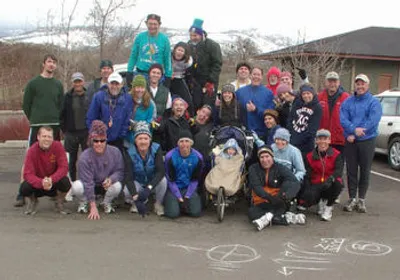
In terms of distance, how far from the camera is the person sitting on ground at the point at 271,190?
19.6 ft

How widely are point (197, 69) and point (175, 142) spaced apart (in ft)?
6.30

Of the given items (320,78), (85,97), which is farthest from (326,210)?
(320,78)

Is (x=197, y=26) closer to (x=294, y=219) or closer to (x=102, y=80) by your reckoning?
(x=102, y=80)

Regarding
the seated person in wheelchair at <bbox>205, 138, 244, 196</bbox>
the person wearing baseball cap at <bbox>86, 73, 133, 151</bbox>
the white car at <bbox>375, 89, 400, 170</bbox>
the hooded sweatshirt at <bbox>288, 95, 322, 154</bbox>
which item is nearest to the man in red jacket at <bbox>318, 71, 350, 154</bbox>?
the hooded sweatshirt at <bbox>288, 95, 322, 154</bbox>

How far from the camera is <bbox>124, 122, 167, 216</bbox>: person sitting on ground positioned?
20.6 ft

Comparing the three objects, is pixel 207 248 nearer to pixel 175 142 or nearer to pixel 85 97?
pixel 175 142

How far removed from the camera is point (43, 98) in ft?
21.8

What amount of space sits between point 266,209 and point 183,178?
49.7 inches

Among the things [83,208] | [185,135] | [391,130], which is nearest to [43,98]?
[83,208]

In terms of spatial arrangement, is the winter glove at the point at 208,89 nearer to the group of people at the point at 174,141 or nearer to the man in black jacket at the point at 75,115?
the group of people at the point at 174,141

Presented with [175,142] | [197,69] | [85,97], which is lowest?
[175,142]

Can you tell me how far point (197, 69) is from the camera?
27.3ft

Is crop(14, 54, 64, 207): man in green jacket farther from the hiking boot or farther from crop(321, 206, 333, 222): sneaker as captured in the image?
crop(321, 206, 333, 222): sneaker

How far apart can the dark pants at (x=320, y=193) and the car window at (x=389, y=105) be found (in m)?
5.41
